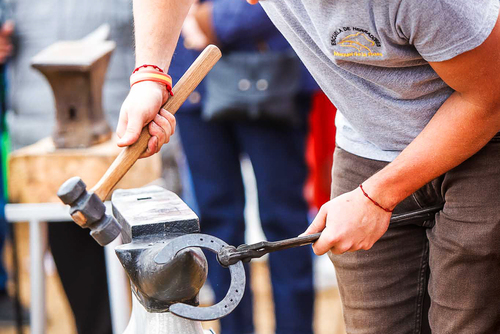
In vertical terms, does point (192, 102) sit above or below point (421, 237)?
above

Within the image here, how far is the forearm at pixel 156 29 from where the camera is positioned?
102cm

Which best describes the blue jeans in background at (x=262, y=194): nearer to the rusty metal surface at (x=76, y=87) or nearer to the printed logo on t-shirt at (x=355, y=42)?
the rusty metal surface at (x=76, y=87)

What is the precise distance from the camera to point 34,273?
1.83 meters

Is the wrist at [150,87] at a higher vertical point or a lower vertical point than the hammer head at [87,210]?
higher

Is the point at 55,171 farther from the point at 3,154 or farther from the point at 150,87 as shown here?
the point at 3,154

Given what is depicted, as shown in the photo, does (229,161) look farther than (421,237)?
Yes

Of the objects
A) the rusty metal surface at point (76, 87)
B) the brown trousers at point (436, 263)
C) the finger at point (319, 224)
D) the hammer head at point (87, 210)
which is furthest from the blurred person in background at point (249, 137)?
the hammer head at point (87, 210)

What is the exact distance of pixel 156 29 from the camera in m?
1.02

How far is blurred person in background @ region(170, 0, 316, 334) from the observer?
6.07ft

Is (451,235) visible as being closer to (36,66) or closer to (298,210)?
(298,210)

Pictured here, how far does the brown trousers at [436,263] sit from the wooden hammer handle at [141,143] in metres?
0.32

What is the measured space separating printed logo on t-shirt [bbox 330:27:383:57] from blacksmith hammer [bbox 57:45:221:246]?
0.26 m

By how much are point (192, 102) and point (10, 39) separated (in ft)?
3.30

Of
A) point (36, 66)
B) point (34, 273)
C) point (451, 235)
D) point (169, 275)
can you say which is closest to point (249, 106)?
point (36, 66)
